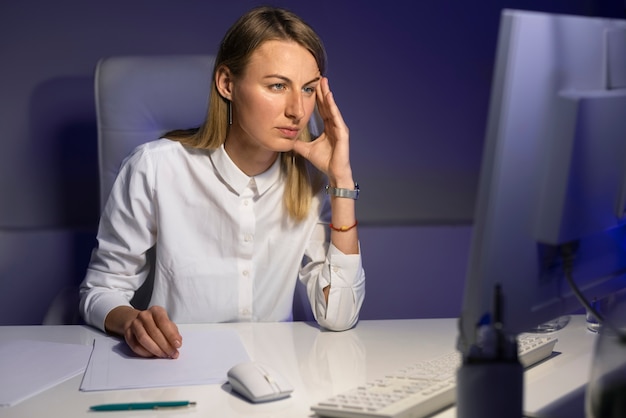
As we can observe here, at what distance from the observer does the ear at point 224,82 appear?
1851mm

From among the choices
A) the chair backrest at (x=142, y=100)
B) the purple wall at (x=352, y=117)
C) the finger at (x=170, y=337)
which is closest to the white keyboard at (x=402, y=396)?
the finger at (x=170, y=337)

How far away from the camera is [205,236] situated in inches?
73.4

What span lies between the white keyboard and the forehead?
0.83 meters

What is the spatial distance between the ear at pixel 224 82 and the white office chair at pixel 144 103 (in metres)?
0.16

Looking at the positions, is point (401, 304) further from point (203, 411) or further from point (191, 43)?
point (203, 411)

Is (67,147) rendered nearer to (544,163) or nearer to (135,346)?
(135,346)

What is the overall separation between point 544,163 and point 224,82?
3.83 feet

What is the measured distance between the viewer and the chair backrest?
196 centimetres

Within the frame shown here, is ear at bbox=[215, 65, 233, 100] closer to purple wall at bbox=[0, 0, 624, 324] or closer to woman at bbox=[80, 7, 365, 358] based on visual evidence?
woman at bbox=[80, 7, 365, 358]

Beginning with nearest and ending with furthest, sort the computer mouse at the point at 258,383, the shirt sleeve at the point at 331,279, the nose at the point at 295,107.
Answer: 1. the computer mouse at the point at 258,383
2. the shirt sleeve at the point at 331,279
3. the nose at the point at 295,107

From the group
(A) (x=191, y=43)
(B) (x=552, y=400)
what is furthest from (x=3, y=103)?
(B) (x=552, y=400)

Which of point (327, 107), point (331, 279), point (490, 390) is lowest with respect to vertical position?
point (331, 279)

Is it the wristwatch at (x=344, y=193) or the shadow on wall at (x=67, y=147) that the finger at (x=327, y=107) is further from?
the shadow on wall at (x=67, y=147)

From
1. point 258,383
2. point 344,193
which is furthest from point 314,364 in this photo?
point 344,193
